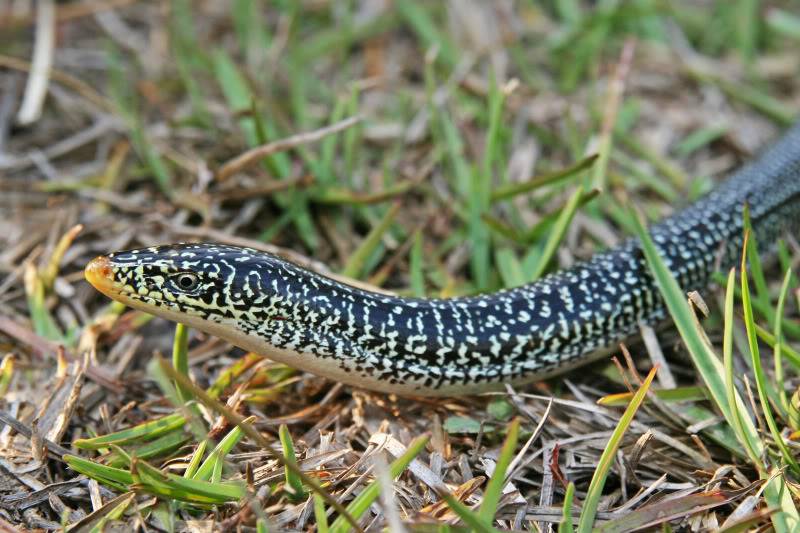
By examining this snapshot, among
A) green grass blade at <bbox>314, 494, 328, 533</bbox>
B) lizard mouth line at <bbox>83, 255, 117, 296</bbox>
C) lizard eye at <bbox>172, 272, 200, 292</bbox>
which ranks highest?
lizard mouth line at <bbox>83, 255, 117, 296</bbox>

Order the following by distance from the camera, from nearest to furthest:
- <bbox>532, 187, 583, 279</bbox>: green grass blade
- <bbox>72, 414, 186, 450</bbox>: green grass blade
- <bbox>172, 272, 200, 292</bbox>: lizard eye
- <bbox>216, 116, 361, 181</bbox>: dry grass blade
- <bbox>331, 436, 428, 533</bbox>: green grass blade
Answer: <bbox>331, 436, 428, 533</bbox>: green grass blade
<bbox>72, 414, 186, 450</bbox>: green grass blade
<bbox>172, 272, 200, 292</bbox>: lizard eye
<bbox>532, 187, 583, 279</bbox>: green grass blade
<bbox>216, 116, 361, 181</bbox>: dry grass blade

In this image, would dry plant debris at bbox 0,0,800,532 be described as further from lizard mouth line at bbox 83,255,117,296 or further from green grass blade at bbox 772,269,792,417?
lizard mouth line at bbox 83,255,117,296

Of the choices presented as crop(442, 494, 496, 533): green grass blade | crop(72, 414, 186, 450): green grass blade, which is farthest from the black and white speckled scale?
crop(442, 494, 496, 533): green grass blade

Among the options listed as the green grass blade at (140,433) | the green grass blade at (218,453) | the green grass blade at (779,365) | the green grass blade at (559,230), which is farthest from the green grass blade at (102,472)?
the green grass blade at (779,365)

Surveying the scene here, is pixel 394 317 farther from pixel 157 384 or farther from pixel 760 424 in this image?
pixel 760 424

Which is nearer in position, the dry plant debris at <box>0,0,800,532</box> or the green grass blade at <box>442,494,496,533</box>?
the green grass blade at <box>442,494,496,533</box>

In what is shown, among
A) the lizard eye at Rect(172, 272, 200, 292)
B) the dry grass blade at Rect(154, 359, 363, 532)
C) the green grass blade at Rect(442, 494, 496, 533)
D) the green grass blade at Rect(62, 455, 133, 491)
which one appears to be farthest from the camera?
the lizard eye at Rect(172, 272, 200, 292)

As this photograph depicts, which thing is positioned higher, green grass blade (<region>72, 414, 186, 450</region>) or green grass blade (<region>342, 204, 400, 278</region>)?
green grass blade (<region>342, 204, 400, 278</region>)

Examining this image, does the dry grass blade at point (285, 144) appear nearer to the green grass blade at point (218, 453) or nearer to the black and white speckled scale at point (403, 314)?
the black and white speckled scale at point (403, 314)

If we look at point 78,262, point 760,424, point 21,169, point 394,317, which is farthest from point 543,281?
point 21,169
